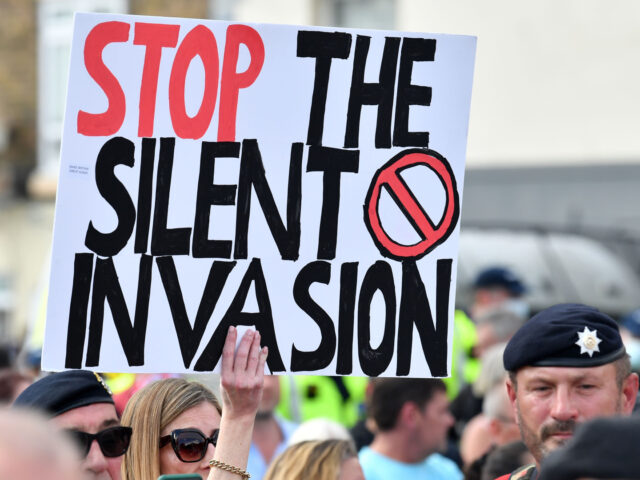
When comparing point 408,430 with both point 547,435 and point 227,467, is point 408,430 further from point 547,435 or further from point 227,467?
point 227,467

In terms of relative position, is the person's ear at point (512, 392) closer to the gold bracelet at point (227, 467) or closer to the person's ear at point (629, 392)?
the person's ear at point (629, 392)

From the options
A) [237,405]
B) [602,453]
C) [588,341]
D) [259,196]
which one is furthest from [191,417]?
[602,453]

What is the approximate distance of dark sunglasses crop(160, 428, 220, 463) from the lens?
3340 mm

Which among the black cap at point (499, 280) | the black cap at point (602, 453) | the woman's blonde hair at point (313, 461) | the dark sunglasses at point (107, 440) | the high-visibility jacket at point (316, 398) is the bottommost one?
the woman's blonde hair at point (313, 461)

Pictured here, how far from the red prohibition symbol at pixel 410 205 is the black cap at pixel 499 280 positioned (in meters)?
5.23

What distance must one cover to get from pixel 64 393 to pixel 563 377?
4.19 ft

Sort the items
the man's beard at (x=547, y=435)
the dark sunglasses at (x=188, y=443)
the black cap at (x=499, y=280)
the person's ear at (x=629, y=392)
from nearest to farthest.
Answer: the man's beard at (x=547, y=435)
the person's ear at (x=629, y=392)
the dark sunglasses at (x=188, y=443)
the black cap at (x=499, y=280)

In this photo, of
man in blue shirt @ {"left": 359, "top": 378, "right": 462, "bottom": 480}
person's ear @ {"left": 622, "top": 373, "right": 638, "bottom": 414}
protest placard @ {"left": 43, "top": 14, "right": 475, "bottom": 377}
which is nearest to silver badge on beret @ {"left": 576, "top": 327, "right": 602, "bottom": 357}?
person's ear @ {"left": 622, "top": 373, "right": 638, "bottom": 414}

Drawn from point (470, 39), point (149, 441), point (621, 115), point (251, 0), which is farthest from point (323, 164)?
point (251, 0)

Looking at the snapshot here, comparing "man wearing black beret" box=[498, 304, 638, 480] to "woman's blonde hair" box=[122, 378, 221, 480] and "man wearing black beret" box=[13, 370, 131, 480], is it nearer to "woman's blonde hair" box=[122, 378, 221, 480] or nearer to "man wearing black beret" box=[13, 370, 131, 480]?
"woman's blonde hair" box=[122, 378, 221, 480]

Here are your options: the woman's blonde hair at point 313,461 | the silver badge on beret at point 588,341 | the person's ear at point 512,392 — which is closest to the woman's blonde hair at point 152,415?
the woman's blonde hair at point 313,461

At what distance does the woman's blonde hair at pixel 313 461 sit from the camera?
405 centimetres

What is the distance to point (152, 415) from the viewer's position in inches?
134

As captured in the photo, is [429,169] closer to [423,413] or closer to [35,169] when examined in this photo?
[423,413]
